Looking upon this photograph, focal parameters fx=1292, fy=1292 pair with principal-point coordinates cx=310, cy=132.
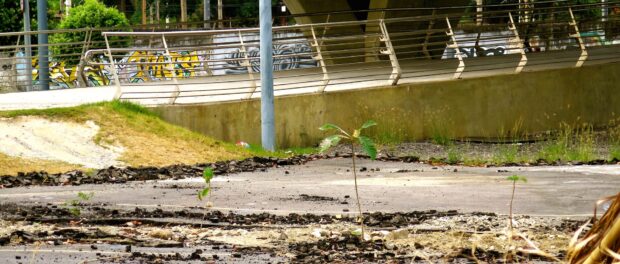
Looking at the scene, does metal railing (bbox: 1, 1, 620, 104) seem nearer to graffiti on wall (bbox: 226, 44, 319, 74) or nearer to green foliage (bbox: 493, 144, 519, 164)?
graffiti on wall (bbox: 226, 44, 319, 74)

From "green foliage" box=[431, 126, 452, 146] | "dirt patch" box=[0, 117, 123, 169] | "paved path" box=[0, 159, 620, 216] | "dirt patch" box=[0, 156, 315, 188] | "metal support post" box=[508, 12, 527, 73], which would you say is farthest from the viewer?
"metal support post" box=[508, 12, 527, 73]

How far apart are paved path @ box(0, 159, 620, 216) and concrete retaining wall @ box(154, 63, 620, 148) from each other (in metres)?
5.30

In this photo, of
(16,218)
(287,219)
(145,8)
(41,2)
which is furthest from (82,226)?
(145,8)

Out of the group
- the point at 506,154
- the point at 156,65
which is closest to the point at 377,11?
the point at 156,65

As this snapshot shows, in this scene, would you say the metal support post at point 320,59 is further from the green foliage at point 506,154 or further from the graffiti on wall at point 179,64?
the green foliage at point 506,154

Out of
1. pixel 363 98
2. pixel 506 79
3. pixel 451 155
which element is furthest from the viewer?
pixel 506 79

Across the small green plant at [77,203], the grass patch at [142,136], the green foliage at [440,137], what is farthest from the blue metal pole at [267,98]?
the small green plant at [77,203]

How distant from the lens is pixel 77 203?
12.3 metres

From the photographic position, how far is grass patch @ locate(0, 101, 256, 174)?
742 inches

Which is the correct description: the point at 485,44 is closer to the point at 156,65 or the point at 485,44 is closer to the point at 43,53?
the point at 156,65

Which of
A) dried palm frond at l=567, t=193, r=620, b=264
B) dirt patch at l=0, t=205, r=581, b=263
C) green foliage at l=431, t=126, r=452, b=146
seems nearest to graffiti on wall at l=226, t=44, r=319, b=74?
green foliage at l=431, t=126, r=452, b=146

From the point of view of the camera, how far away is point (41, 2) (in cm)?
2923

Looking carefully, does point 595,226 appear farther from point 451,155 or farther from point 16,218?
point 451,155

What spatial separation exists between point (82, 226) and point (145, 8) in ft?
210
